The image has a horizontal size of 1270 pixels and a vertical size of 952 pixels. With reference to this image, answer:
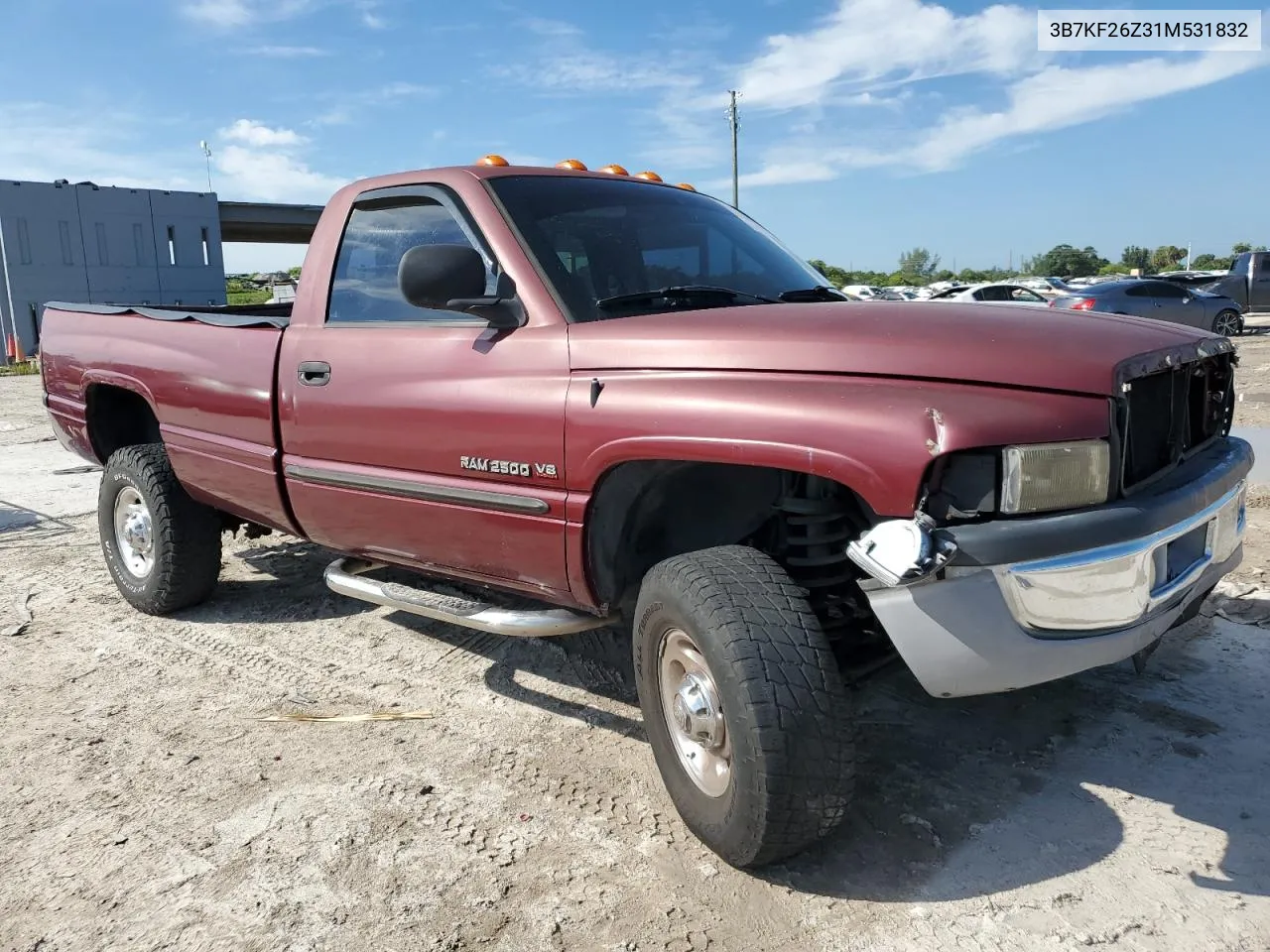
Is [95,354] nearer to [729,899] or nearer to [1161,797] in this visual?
[729,899]

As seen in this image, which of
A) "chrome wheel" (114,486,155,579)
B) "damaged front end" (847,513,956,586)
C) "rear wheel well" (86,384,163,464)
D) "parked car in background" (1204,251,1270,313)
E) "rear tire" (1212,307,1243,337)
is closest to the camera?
"damaged front end" (847,513,956,586)

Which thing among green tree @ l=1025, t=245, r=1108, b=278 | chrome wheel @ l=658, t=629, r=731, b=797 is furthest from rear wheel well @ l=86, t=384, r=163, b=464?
green tree @ l=1025, t=245, r=1108, b=278

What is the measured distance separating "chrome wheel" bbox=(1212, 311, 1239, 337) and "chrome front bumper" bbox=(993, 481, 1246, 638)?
58.0ft

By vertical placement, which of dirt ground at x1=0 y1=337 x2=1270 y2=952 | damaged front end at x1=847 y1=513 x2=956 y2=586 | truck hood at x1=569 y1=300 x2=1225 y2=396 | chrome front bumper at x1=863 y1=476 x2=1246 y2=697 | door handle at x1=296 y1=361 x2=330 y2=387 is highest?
truck hood at x1=569 y1=300 x2=1225 y2=396

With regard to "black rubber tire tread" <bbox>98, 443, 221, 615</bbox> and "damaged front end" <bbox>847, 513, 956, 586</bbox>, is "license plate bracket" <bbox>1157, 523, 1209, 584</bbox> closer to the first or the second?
"damaged front end" <bbox>847, 513, 956, 586</bbox>

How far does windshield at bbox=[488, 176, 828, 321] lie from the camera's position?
3.08 m

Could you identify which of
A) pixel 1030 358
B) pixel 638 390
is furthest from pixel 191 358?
pixel 1030 358

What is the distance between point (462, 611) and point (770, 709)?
4.38ft

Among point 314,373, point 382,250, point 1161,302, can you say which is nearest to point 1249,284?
point 1161,302

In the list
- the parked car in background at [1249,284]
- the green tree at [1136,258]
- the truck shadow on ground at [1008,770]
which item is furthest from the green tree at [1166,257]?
the truck shadow on ground at [1008,770]

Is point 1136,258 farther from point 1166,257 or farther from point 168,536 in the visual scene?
point 168,536

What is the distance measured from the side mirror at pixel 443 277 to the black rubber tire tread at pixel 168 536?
226 centimetres

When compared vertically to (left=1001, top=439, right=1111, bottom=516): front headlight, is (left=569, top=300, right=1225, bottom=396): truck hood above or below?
above

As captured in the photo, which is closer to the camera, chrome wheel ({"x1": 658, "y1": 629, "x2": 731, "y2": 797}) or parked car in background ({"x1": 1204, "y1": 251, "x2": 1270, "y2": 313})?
chrome wheel ({"x1": 658, "y1": 629, "x2": 731, "y2": 797})
